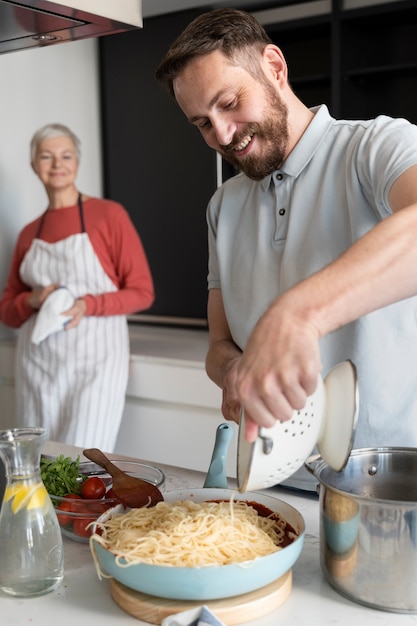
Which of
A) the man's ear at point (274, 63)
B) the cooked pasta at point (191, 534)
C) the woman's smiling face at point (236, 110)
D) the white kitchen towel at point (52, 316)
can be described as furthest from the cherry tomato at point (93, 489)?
the white kitchen towel at point (52, 316)

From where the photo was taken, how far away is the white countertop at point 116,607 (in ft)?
3.00

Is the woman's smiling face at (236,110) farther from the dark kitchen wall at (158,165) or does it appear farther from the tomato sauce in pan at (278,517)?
the dark kitchen wall at (158,165)

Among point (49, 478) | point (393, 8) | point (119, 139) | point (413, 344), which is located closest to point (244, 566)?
point (49, 478)

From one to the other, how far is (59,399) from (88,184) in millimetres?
1205

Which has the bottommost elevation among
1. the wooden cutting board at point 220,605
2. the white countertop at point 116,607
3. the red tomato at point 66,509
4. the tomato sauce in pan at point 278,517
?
the white countertop at point 116,607

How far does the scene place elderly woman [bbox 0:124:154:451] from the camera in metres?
2.96

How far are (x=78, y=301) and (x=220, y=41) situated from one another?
5.88 ft

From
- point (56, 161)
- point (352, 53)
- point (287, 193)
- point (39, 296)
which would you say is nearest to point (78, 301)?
point (39, 296)

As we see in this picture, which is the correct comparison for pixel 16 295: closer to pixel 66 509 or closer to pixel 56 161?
pixel 56 161

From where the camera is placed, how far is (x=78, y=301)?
2939 millimetres

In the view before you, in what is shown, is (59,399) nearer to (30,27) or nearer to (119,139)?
(119,139)

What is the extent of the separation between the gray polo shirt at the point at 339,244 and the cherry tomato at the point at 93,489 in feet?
1.43

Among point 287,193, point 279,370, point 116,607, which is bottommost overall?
point 116,607

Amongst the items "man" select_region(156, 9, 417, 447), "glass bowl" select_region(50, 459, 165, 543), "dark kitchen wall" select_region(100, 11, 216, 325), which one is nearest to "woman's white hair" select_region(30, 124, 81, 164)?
"dark kitchen wall" select_region(100, 11, 216, 325)
